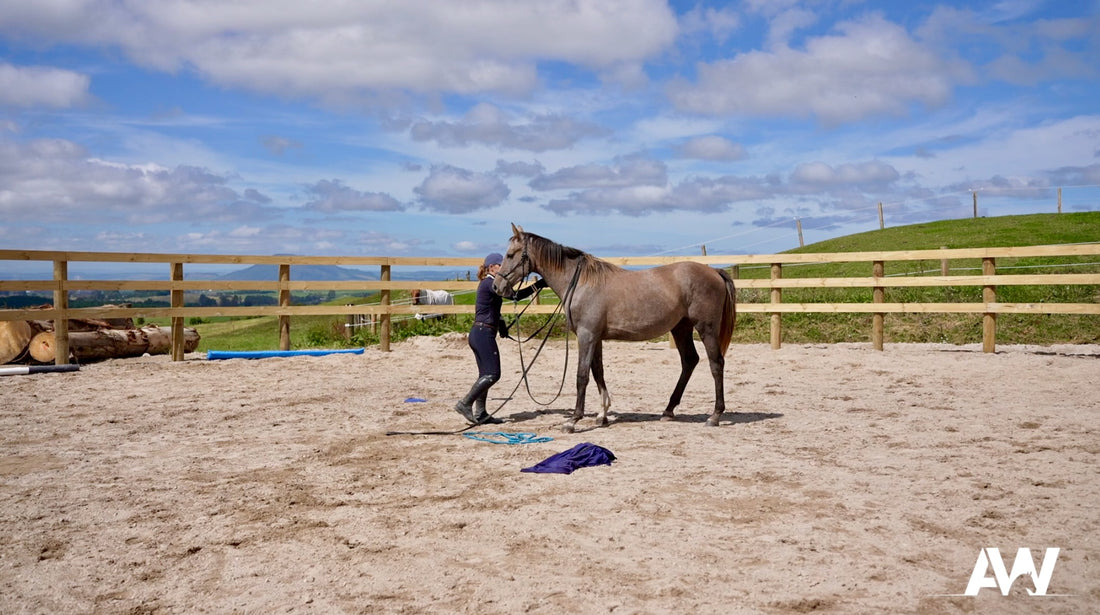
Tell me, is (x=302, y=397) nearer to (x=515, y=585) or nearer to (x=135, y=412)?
(x=135, y=412)

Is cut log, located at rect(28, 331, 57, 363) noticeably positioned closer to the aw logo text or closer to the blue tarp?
the blue tarp

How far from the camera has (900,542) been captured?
13.5 ft

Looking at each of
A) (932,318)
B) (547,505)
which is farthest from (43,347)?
(932,318)

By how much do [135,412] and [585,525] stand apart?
232 inches

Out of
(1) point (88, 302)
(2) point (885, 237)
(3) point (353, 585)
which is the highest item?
(2) point (885, 237)

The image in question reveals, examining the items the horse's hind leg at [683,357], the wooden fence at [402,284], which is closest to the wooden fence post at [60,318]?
the wooden fence at [402,284]

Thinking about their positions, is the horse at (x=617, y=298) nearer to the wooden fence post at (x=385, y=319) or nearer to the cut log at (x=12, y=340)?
the wooden fence post at (x=385, y=319)

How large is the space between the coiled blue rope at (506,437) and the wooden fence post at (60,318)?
7941 mm

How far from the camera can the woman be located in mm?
7520

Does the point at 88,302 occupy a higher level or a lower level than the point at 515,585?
higher

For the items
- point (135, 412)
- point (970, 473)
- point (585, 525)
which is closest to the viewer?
point (585, 525)

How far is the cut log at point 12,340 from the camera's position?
12180 mm

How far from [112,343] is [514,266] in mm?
8532

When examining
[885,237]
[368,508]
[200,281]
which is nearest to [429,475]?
[368,508]
